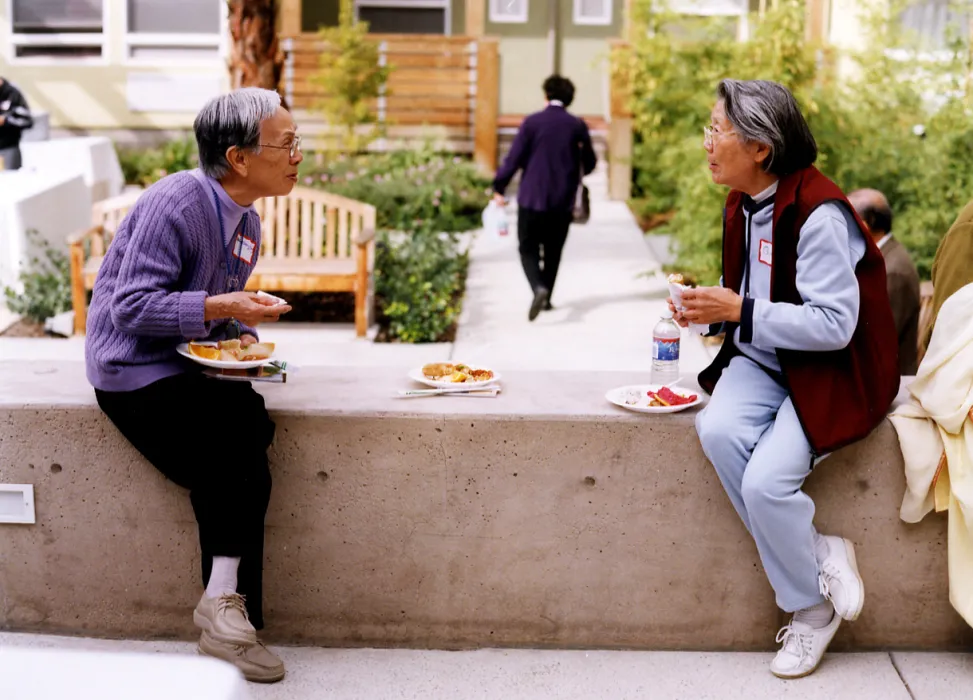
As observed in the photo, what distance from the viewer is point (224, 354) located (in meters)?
3.96

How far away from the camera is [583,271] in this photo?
12.4 m

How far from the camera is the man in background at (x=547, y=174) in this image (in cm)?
1040

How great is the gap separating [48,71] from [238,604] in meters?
17.4

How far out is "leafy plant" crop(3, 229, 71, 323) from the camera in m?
10.2

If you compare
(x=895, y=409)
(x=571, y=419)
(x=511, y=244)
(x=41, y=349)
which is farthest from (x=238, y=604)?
(x=511, y=244)

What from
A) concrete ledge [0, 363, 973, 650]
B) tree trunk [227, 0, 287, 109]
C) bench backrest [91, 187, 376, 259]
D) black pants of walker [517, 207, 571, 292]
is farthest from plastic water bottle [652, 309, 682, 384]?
tree trunk [227, 0, 287, 109]

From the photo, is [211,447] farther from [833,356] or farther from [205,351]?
[833,356]

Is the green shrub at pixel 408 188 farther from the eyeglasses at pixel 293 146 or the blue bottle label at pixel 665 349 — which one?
the eyeglasses at pixel 293 146

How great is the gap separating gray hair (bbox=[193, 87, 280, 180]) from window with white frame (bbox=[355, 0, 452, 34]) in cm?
1855

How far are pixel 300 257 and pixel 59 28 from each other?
1192cm

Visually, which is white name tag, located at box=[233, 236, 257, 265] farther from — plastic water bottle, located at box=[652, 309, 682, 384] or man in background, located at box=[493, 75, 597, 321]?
man in background, located at box=[493, 75, 597, 321]

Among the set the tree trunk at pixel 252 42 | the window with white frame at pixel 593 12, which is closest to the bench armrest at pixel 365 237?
the tree trunk at pixel 252 42

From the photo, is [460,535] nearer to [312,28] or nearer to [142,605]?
[142,605]

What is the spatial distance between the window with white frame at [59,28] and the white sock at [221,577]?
17.4 metres
